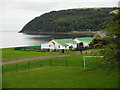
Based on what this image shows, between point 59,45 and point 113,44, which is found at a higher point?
point 59,45

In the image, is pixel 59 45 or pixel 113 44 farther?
pixel 59 45

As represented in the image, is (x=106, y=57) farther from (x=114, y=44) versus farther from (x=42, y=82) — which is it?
(x=42, y=82)

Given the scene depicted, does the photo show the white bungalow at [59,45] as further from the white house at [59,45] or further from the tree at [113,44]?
the tree at [113,44]

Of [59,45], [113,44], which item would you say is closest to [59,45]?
[59,45]

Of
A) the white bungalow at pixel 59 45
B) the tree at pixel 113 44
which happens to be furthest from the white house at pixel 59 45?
the tree at pixel 113 44

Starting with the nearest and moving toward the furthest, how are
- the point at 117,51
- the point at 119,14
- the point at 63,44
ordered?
the point at 117,51 → the point at 119,14 → the point at 63,44

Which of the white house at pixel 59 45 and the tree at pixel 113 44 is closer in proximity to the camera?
the tree at pixel 113 44

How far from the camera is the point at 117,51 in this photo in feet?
53.1

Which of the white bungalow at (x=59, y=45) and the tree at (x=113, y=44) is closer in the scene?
the tree at (x=113, y=44)

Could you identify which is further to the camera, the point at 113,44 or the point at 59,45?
the point at 59,45

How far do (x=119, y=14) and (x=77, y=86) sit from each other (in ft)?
23.7

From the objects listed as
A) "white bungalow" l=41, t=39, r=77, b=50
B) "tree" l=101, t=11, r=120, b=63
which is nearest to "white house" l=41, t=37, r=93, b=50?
"white bungalow" l=41, t=39, r=77, b=50

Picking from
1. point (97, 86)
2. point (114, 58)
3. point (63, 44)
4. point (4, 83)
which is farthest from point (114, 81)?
point (63, 44)

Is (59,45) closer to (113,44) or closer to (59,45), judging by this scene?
(59,45)
